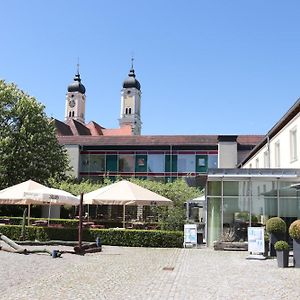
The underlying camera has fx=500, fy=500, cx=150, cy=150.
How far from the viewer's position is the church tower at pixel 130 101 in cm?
13812

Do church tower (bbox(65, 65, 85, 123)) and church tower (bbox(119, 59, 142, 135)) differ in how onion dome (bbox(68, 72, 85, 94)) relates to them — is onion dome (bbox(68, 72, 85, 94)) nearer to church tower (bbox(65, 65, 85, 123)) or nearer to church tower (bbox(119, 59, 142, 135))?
church tower (bbox(65, 65, 85, 123))

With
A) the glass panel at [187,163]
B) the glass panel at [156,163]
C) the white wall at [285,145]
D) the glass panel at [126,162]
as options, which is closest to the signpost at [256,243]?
the white wall at [285,145]

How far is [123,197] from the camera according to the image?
2233cm

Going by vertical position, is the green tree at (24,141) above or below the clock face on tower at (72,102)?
below

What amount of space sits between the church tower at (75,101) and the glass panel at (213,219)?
111 m

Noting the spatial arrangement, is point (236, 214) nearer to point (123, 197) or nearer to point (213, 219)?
point (213, 219)

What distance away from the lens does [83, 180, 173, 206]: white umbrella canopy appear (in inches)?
871

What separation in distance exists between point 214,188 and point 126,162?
105 feet

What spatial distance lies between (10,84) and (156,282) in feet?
104

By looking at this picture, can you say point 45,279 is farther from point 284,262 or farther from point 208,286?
point 284,262

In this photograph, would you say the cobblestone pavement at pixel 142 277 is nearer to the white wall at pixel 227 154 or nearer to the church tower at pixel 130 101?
the white wall at pixel 227 154

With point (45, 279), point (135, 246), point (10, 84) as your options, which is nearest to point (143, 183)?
point (10, 84)

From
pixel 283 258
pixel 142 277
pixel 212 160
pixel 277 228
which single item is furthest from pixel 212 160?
pixel 142 277

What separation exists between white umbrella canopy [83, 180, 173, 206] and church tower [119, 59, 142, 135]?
376 feet
